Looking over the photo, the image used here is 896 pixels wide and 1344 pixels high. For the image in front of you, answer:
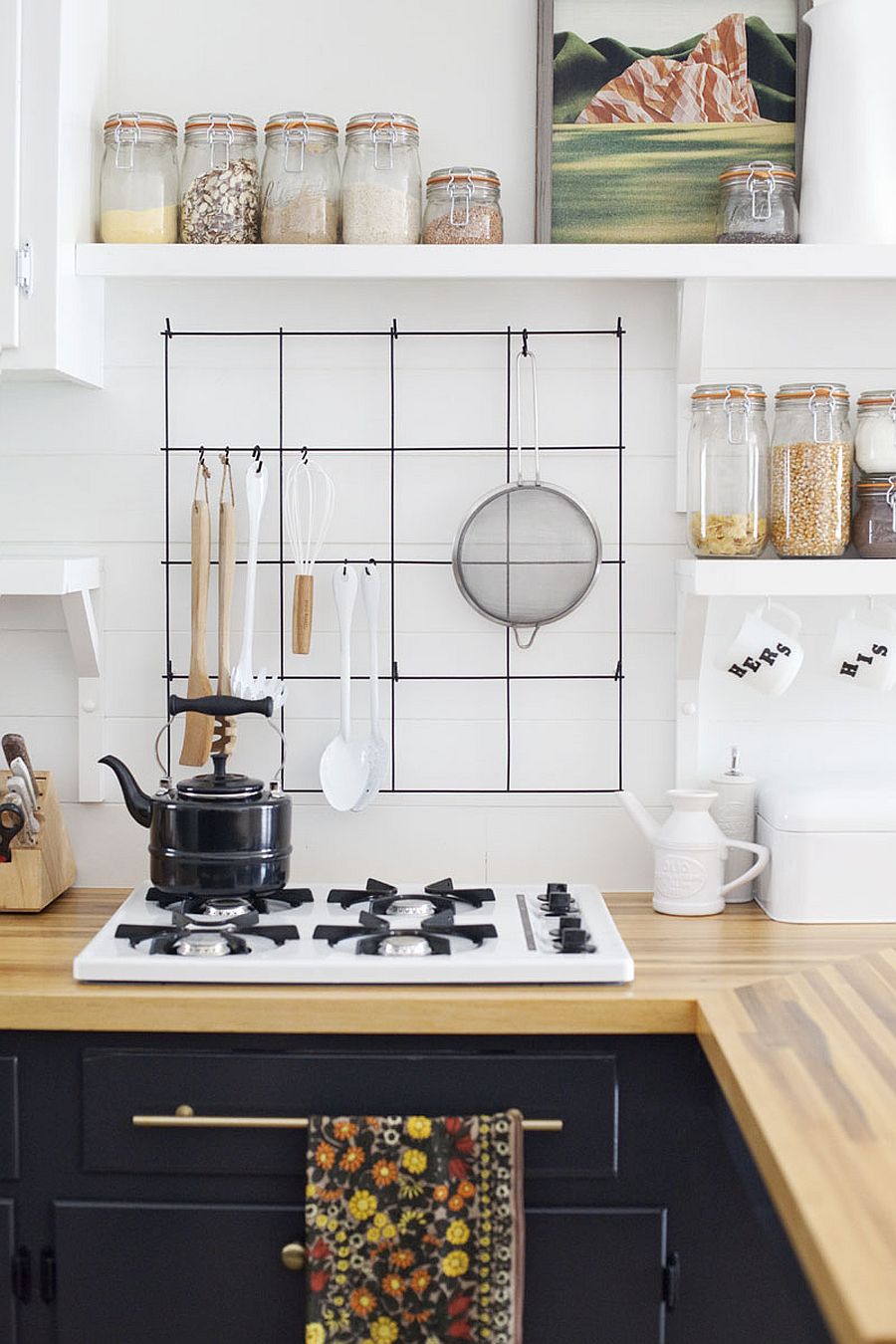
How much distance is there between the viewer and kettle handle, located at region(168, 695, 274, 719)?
188 cm

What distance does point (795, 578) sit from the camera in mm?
1921

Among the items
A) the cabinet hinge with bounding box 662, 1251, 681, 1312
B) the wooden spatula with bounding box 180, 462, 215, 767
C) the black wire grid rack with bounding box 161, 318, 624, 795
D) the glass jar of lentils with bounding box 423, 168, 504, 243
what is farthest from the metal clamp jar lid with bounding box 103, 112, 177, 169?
the cabinet hinge with bounding box 662, 1251, 681, 1312

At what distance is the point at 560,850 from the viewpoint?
2178 mm

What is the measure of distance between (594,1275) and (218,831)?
0.72 metres

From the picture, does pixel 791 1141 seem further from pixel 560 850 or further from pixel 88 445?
pixel 88 445

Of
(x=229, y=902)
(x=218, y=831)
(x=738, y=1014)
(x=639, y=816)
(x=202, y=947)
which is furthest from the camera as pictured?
(x=639, y=816)

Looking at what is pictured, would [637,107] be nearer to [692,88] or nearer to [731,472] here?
[692,88]

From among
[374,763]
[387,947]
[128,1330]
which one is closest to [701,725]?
[374,763]

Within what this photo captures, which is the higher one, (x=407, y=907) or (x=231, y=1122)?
(x=407, y=907)

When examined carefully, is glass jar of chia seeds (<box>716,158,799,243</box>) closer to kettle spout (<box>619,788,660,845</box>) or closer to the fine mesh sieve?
the fine mesh sieve

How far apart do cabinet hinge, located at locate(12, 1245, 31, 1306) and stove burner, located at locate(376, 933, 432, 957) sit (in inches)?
21.3

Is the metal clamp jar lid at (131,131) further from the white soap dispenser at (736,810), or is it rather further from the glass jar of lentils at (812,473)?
the white soap dispenser at (736,810)

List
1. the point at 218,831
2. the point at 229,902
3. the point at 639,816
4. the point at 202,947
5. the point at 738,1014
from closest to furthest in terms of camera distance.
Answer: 1. the point at 738,1014
2. the point at 202,947
3. the point at 218,831
4. the point at 229,902
5. the point at 639,816

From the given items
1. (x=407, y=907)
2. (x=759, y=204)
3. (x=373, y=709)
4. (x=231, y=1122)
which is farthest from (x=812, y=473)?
(x=231, y=1122)
